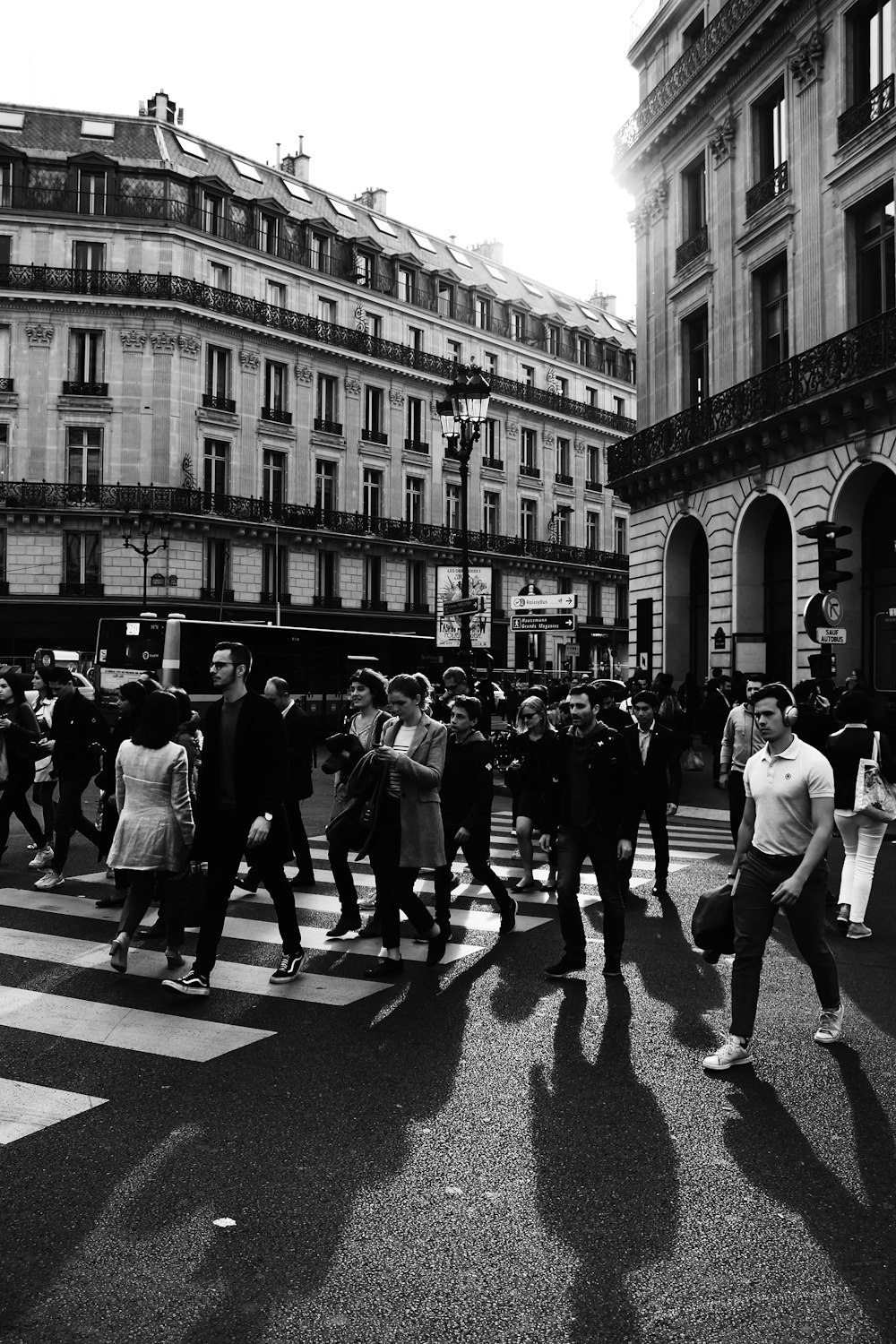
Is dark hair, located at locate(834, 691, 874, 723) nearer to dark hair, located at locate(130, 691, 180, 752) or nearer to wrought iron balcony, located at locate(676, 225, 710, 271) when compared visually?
dark hair, located at locate(130, 691, 180, 752)

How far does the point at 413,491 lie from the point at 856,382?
33.2 metres

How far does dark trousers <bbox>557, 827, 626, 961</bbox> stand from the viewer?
689 cm

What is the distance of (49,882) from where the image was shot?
31.6 ft

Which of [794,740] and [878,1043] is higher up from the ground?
[794,740]

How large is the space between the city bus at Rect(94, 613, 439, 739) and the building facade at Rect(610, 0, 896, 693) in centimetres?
840

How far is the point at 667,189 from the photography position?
1110 inches

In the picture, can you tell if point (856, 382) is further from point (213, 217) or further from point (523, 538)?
point (523, 538)

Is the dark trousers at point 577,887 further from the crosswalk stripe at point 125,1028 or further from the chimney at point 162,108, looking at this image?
the chimney at point 162,108

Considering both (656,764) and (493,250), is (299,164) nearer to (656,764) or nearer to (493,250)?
(493,250)

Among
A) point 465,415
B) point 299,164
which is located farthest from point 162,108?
point 465,415

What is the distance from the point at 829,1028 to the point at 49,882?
6.75m

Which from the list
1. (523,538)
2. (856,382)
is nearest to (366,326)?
(523,538)

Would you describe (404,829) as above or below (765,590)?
below

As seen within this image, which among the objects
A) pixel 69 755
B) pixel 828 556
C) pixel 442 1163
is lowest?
pixel 442 1163
